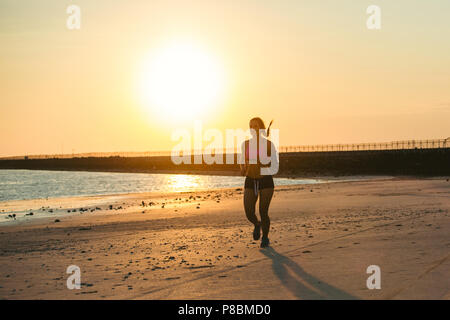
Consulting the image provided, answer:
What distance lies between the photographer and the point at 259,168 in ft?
35.6

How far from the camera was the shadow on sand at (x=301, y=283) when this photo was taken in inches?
266

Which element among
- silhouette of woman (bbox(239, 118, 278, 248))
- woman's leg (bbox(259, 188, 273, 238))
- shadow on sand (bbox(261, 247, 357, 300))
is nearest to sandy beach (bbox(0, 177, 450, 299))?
shadow on sand (bbox(261, 247, 357, 300))

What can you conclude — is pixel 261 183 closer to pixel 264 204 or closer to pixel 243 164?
pixel 264 204

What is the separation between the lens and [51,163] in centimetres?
18400

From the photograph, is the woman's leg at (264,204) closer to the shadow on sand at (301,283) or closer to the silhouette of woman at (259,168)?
the silhouette of woman at (259,168)

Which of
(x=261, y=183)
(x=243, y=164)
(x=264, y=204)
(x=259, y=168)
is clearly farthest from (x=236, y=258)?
(x=243, y=164)

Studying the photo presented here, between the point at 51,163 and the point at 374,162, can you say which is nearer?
the point at 374,162

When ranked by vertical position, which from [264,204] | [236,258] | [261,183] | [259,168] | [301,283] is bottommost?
[236,258]

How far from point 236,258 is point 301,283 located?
2.30m

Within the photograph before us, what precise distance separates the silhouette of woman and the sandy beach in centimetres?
83
